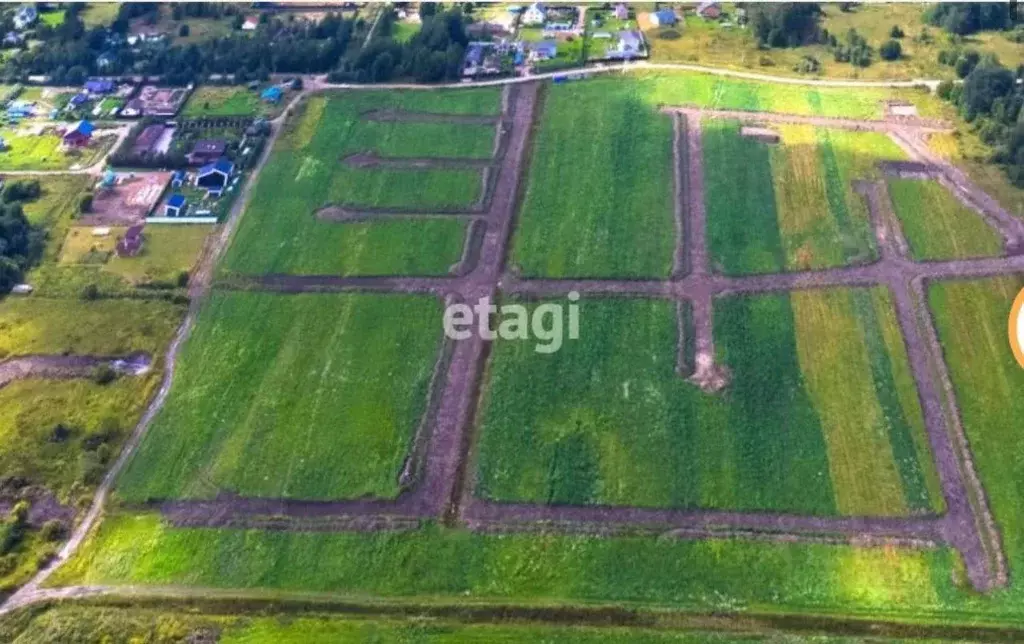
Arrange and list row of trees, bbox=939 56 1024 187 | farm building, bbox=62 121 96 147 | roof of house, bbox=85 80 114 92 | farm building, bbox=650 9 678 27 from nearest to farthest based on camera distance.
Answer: row of trees, bbox=939 56 1024 187
farm building, bbox=62 121 96 147
roof of house, bbox=85 80 114 92
farm building, bbox=650 9 678 27

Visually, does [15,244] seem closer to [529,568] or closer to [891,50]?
[529,568]

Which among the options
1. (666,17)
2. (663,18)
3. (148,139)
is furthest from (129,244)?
(666,17)

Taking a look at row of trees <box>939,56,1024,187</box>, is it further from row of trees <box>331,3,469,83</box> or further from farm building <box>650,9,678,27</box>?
row of trees <box>331,3,469,83</box>

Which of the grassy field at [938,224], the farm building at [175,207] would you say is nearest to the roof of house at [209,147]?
the farm building at [175,207]

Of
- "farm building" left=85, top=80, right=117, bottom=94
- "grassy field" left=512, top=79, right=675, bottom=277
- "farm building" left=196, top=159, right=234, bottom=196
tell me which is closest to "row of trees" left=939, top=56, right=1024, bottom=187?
"grassy field" left=512, top=79, right=675, bottom=277

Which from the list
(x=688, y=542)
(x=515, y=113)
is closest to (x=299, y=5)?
(x=515, y=113)

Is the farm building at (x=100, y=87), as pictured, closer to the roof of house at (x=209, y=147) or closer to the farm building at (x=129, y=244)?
the roof of house at (x=209, y=147)
